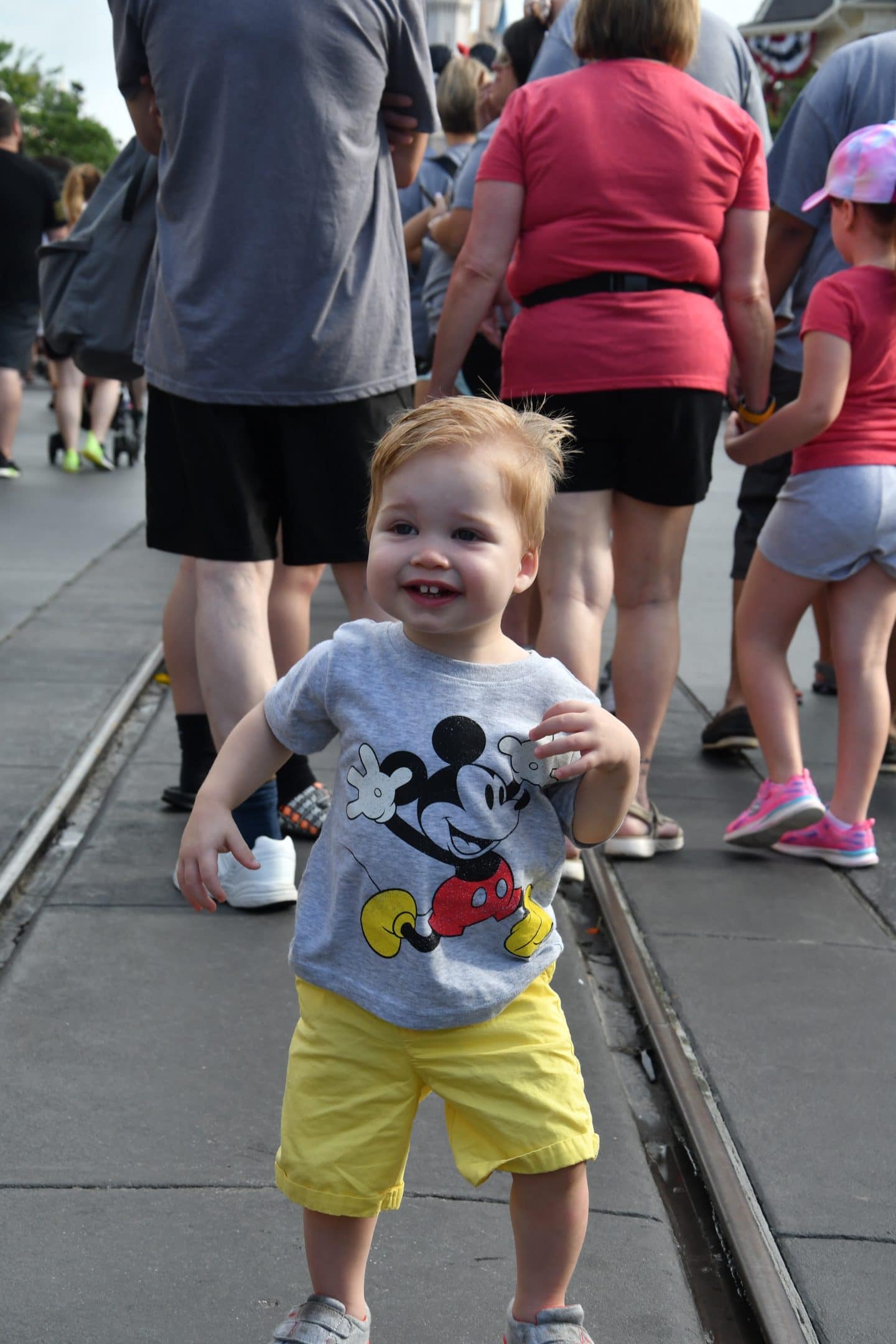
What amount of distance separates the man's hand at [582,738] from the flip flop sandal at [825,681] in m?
4.14

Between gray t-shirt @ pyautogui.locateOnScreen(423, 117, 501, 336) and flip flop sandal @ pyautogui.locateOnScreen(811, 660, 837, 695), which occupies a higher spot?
gray t-shirt @ pyautogui.locateOnScreen(423, 117, 501, 336)

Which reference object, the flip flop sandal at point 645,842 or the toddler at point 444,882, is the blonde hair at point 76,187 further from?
the toddler at point 444,882

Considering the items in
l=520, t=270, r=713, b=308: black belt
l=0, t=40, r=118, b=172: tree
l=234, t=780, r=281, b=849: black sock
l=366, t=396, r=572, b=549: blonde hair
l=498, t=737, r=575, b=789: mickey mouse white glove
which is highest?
l=366, t=396, r=572, b=549: blonde hair

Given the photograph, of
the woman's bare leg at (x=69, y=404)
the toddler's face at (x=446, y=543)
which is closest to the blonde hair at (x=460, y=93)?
the toddler's face at (x=446, y=543)

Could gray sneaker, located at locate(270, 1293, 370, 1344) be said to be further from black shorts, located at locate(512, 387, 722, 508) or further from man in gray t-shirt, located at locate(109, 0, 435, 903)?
black shorts, located at locate(512, 387, 722, 508)

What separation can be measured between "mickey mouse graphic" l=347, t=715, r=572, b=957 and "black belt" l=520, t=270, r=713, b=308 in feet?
6.61

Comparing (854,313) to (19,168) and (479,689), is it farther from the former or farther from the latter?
(19,168)

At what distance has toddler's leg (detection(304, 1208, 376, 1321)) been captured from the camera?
6.49ft

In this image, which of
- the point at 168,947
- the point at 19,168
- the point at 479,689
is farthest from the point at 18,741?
the point at 19,168

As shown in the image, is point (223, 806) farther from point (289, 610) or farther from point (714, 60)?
point (714, 60)

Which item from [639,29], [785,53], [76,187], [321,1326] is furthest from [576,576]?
[785,53]

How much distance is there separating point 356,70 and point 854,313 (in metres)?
1.29

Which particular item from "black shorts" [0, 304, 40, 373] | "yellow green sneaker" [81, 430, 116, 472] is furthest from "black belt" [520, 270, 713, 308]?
"yellow green sneaker" [81, 430, 116, 472]

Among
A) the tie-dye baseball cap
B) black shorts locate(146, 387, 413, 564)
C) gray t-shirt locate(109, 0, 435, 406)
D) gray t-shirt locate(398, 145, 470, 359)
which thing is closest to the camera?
gray t-shirt locate(109, 0, 435, 406)
